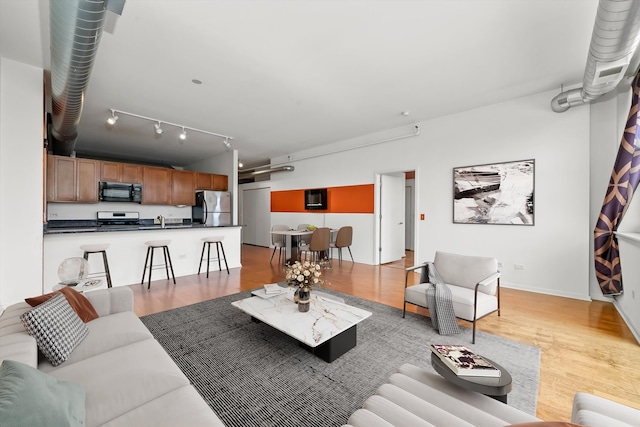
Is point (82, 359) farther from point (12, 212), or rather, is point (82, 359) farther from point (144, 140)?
point (144, 140)

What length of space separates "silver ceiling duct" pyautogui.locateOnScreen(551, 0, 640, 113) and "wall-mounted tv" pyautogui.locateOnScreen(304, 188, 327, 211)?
5.17 meters

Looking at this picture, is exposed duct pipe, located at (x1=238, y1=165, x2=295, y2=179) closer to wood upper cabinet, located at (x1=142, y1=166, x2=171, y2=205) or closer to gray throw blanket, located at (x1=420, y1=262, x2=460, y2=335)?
wood upper cabinet, located at (x1=142, y1=166, x2=171, y2=205)

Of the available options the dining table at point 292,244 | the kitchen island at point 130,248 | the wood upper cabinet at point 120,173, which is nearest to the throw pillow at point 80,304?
the kitchen island at point 130,248

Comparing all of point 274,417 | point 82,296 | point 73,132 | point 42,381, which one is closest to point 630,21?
point 274,417

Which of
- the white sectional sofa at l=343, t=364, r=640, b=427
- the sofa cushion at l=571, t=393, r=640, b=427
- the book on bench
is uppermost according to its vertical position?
the book on bench

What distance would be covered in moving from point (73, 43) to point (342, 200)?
5.50m

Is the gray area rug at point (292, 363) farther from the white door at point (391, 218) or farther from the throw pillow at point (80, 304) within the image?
the white door at point (391, 218)

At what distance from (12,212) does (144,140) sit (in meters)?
3.55

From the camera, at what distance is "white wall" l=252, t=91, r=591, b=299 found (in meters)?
3.73

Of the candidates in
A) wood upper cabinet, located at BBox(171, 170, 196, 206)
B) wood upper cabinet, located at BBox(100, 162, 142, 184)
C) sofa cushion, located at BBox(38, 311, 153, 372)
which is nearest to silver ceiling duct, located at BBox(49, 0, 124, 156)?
sofa cushion, located at BBox(38, 311, 153, 372)

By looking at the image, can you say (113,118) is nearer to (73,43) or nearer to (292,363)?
(73,43)

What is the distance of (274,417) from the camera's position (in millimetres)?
1612

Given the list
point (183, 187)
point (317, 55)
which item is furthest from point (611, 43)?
point (183, 187)

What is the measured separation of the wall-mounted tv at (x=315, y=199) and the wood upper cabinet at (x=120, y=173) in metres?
4.14
